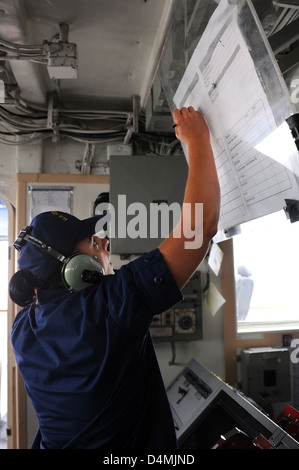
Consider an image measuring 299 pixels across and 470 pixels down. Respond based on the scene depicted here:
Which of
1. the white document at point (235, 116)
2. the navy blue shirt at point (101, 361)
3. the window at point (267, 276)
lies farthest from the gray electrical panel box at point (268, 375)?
the white document at point (235, 116)

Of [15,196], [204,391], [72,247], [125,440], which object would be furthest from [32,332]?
[15,196]

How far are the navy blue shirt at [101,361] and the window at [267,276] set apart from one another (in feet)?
5.95

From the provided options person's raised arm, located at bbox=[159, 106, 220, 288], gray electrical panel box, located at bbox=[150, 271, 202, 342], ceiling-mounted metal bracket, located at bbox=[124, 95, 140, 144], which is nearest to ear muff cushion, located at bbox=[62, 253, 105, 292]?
person's raised arm, located at bbox=[159, 106, 220, 288]

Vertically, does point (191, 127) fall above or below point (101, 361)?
above

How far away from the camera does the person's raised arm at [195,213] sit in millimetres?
955

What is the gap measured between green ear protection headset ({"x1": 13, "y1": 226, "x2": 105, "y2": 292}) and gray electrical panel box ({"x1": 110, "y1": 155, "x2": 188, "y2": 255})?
120cm

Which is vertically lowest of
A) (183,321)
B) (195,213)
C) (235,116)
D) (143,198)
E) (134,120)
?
(183,321)

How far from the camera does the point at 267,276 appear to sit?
12.0 ft

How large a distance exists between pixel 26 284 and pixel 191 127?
0.77m

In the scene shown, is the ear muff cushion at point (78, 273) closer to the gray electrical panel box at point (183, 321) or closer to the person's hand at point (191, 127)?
the person's hand at point (191, 127)

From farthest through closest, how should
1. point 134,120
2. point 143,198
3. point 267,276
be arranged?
1. point 267,276
2. point 134,120
3. point 143,198

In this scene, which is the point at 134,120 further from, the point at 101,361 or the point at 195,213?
the point at 101,361

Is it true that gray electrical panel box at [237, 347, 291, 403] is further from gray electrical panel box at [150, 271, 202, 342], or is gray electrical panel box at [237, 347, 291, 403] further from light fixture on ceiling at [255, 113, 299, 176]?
light fixture on ceiling at [255, 113, 299, 176]

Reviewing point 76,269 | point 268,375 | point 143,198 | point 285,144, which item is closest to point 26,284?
point 76,269
